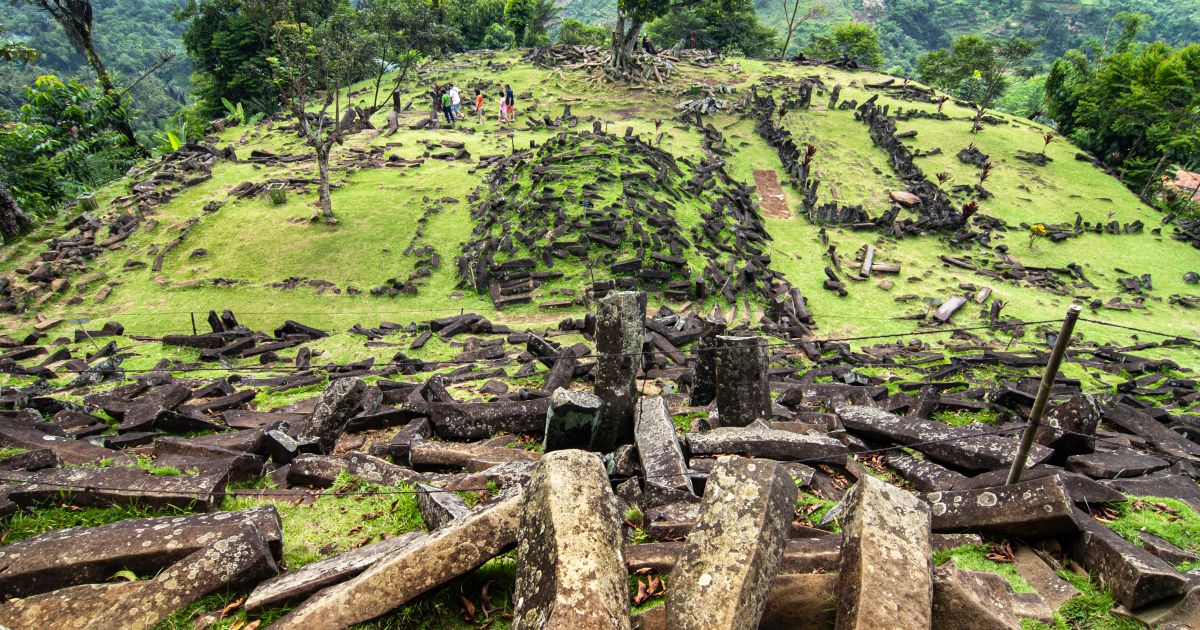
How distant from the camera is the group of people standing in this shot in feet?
93.4

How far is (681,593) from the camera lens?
280 cm

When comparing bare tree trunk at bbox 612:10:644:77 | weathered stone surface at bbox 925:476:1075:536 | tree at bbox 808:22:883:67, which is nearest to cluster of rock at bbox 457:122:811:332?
weathered stone surface at bbox 925:476:1075:536

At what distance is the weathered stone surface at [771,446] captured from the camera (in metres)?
5.59

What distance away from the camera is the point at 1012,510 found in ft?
13.6

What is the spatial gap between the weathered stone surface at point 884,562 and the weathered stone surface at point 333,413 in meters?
5.70

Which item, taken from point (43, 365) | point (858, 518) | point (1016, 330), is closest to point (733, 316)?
point (1016, 330)

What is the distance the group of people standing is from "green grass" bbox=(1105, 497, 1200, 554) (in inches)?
1113

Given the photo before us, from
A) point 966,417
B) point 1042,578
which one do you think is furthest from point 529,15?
point 1042,578

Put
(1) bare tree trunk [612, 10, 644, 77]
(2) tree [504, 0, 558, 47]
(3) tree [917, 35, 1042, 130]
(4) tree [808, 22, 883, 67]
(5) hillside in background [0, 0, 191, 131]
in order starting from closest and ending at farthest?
1. (1) bare tree trunk [612, 10, 644, 77]
2. (3) tree [917, 35, 1042, 130]
3. (2) tree [504, 0, 558, 47]
4. (4) tree [808, 22, 883, 67]
5. (5) hillside in background [0, 0, 191, 131]

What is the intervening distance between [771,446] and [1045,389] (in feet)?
7.54

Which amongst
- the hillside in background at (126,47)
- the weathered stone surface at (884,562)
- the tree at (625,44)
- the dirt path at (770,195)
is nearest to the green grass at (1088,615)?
the weathered stone surface at (884,562)

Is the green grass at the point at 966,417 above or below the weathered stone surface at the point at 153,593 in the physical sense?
below

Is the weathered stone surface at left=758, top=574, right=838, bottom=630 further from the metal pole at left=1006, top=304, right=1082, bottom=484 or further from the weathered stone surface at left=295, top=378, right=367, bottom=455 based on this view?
the weathered stone surface at left=295, top=378, right=367, bottom=455

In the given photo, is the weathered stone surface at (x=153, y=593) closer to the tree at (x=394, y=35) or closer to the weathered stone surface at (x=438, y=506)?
the weathered stone surface at (x=438, y=506)
